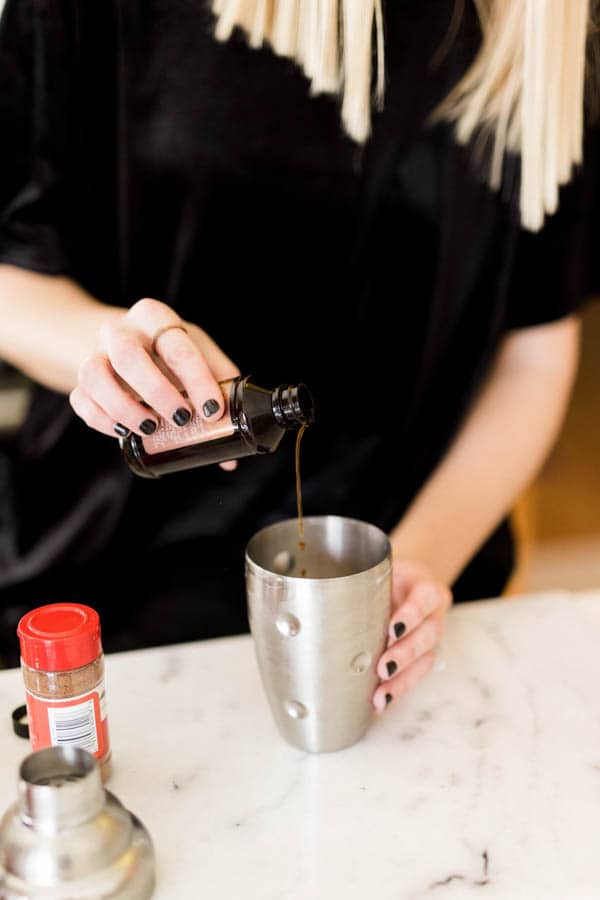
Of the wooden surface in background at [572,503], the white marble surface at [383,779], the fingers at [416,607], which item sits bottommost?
the wooden surface in background at [572,503]

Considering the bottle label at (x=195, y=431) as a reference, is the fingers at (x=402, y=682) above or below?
below

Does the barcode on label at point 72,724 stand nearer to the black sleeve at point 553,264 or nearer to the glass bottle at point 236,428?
the glass bottle at point 236,428

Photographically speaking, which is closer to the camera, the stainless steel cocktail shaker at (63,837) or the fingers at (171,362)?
the stainless steel cocktail shaker at (63,837)

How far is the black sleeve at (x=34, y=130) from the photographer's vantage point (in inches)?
39.3

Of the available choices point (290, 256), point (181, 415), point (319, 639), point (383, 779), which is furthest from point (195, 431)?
point (290, 256)

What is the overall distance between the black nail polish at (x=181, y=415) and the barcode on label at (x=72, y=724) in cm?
22

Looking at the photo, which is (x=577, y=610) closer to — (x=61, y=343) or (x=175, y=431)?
(x=175, y=431)

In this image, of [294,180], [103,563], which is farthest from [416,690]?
[294,180]

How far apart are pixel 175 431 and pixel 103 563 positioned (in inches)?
17.2

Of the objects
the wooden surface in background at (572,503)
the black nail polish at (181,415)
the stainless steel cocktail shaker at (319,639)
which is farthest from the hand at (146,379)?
the wooden surface in background at (572,503)

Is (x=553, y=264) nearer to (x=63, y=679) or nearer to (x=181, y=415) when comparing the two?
(x=181, y=415)

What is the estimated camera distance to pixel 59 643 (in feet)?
2.28

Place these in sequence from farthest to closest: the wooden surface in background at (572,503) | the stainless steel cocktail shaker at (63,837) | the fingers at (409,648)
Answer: the wooden surface in background at (572,503) < the fingers at (409,648) < the stainless steel cocktail shaker at (63,837)

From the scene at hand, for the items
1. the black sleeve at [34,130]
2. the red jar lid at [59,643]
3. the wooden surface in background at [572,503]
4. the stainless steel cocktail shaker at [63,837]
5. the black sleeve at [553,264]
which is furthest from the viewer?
the wooden surface in background at [572,503]
